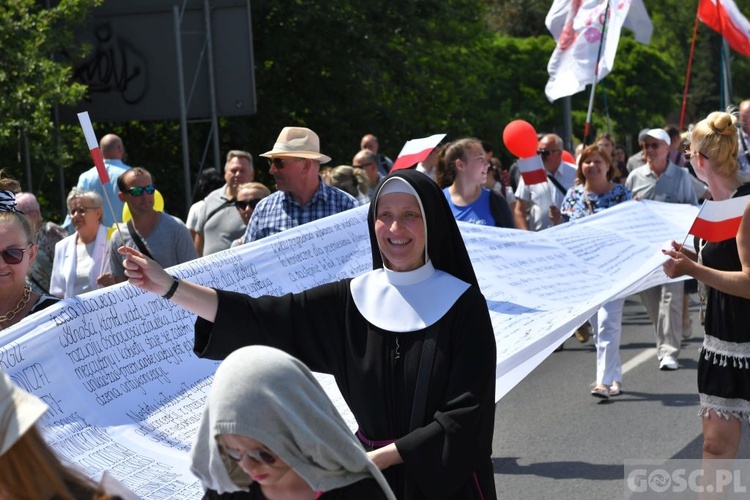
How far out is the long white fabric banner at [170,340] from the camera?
4.18 m

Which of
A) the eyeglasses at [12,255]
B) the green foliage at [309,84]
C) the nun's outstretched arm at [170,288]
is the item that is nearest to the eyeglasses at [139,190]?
the eyeglasses at [12,255]

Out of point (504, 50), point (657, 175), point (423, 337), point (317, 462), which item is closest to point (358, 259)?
point (423, 337)

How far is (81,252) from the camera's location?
805 centimetres

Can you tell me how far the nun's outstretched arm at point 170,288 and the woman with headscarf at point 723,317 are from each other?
230cm

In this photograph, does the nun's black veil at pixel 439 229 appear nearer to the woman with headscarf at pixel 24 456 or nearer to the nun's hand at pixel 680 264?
the nun's hand at pixel 680 264

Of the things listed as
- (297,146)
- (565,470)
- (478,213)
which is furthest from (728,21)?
(565,470)

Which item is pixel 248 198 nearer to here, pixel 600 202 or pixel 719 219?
pixel 600 202

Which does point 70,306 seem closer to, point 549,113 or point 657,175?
point 657,175

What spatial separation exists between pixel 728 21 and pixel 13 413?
41.1 ft

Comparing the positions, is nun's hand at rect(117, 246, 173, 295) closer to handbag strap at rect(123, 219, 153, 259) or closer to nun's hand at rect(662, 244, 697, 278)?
nun's hand at rect(662, 244, 697, 278)

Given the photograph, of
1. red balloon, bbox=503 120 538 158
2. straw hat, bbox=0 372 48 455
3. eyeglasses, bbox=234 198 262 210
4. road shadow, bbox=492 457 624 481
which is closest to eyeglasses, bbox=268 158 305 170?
eyeglasses, bbox=234 198 262 210

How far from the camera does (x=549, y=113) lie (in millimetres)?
38844

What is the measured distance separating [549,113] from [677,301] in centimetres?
2930

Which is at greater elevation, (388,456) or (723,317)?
(388,456)
